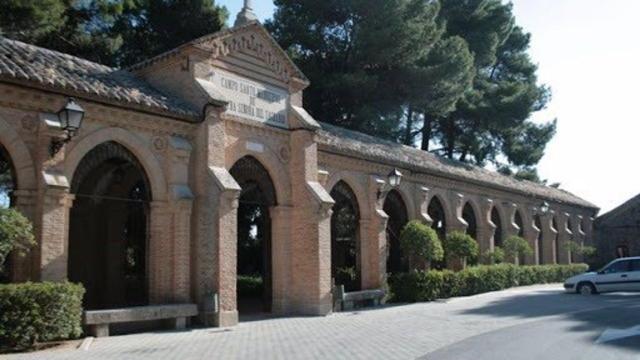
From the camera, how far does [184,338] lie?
12.1m

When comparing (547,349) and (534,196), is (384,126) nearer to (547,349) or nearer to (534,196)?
(534,196)

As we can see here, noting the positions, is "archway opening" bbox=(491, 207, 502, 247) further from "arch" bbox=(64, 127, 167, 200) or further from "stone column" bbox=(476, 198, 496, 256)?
"arch" bbox=(64, 127, 167, 200)

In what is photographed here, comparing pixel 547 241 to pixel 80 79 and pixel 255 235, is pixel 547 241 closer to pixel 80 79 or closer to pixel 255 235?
pixel 255 235

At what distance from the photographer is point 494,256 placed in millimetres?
27734

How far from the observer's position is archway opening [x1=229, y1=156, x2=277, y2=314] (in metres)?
17.6

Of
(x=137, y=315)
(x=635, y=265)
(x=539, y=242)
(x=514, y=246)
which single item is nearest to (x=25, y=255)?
(x=137, y=315)

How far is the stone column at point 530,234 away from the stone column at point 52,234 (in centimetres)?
2756

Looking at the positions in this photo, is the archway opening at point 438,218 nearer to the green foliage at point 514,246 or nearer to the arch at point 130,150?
the green foliage at point 514,246

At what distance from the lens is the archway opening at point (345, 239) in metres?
21.3

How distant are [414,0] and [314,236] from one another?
57.7 feet

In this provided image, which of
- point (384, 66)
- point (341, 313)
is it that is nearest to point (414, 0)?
point (384, 66)

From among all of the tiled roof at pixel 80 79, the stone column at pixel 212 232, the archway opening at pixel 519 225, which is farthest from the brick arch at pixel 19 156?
the archway opening at pixel 519 225

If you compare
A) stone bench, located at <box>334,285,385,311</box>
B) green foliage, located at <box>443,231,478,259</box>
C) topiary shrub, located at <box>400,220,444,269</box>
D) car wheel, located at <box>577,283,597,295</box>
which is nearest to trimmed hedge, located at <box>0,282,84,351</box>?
stone bench, located at <box>334,285,385,311</box>

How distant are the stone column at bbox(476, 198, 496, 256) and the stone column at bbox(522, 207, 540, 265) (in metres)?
5.65
